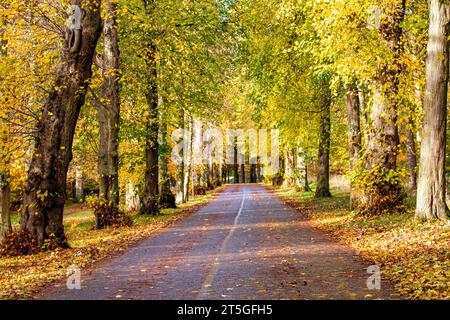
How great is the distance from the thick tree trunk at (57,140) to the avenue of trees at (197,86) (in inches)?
1.2

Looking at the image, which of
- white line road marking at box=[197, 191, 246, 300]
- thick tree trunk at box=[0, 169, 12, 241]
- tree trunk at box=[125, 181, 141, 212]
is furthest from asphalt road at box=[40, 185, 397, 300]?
tree trunk at box=[125, 181, 141, 212]

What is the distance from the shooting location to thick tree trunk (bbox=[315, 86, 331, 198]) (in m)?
29.0

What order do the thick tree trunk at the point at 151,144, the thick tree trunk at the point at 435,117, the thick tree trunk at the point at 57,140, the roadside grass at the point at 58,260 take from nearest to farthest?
the roadside grass at the point at 58,260 < the thick tree trunk at the point at 435,117 < the thick tree trunk at the point at 57,140 < the thick tree trunk at the point at 151,144

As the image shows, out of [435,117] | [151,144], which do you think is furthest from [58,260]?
[151,144]

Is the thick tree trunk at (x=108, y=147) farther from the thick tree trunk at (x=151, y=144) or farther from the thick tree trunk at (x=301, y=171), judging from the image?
the thick tree trunk at (x=301, y=171)

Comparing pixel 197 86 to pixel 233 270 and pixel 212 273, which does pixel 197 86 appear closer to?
pixel 233 270

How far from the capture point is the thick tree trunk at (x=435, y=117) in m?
13.9

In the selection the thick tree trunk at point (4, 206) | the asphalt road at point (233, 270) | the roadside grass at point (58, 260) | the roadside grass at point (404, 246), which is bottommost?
the roadside grass at point (58, 260)

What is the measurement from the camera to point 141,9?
21344mm

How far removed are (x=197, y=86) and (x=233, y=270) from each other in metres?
16.4

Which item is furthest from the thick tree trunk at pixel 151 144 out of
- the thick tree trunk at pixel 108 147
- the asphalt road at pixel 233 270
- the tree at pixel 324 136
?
the asphalt road at pixel 233 270

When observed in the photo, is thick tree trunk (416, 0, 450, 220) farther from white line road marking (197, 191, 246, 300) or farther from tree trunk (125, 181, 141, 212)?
tree trunk (125, 181, 141, 212)

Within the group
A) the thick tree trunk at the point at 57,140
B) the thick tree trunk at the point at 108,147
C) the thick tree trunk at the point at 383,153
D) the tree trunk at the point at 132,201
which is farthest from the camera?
the tree trunk at the point at 132,201
